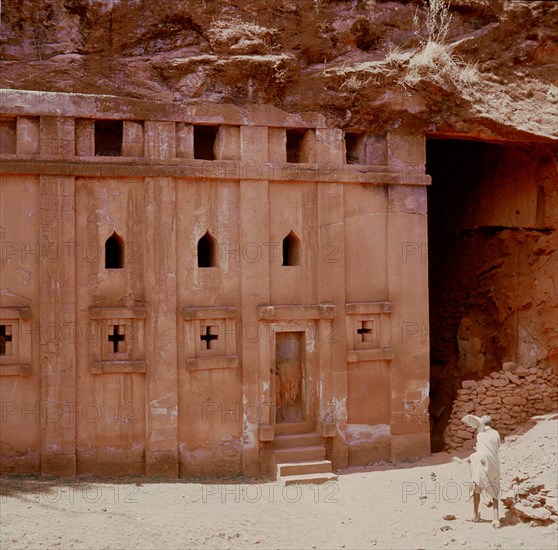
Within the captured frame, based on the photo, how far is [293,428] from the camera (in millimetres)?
10297

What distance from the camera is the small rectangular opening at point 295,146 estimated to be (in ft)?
34.7

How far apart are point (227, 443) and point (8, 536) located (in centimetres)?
325

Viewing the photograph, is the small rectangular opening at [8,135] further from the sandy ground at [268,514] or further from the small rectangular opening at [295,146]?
the sandy ground at [268,514]

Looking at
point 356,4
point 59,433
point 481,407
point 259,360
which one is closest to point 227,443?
point 259,360

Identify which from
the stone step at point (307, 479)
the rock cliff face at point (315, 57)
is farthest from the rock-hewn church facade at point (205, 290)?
the rock cliff face at point (315, 57)

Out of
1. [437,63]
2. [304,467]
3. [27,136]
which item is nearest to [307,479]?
[304,467]

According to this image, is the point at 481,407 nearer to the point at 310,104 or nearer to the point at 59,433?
the point at 310,104

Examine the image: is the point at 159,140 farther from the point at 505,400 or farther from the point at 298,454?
the point at 505,400

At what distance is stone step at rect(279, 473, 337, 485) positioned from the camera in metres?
9.60

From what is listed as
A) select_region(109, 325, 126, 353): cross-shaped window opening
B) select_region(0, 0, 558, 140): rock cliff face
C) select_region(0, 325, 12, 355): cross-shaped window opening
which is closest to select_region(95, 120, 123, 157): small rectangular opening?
select_region(0, 0, 558, 140): rock cliff face

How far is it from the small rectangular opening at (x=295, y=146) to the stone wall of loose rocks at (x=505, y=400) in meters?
4.49

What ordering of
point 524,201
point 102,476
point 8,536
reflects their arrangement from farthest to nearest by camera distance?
point 524,201 < point 102,476 < point 8,536

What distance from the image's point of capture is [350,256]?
10.5 meters

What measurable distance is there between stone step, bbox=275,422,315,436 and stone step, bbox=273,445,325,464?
0.25m
